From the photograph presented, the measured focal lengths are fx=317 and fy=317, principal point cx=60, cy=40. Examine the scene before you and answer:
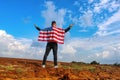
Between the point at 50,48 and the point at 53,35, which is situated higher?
the point at 53,35

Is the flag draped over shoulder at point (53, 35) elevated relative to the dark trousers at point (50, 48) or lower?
elevated

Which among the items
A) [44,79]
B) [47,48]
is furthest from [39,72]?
[47,48]

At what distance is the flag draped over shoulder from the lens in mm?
17172

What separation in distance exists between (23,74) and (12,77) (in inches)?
49.0

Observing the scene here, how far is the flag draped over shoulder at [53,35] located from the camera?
676 inches

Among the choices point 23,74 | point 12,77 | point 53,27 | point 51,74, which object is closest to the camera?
point 12,77

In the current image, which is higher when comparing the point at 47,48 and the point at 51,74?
the point at 47,48

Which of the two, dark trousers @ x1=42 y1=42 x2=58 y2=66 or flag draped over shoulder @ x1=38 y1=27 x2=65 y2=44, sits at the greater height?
flag draped over shoulder @ x1=38 y1=27 x2=65 y2=44

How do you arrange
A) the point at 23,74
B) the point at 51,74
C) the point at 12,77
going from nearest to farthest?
the point at 12,77 < the point at 23,74 < the point at 51,74

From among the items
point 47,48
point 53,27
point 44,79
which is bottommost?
point 44,79

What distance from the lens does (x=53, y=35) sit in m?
17.2

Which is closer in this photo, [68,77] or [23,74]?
[68,77]

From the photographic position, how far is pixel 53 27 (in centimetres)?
1708

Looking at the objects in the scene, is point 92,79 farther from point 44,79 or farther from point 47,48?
point 47,48
